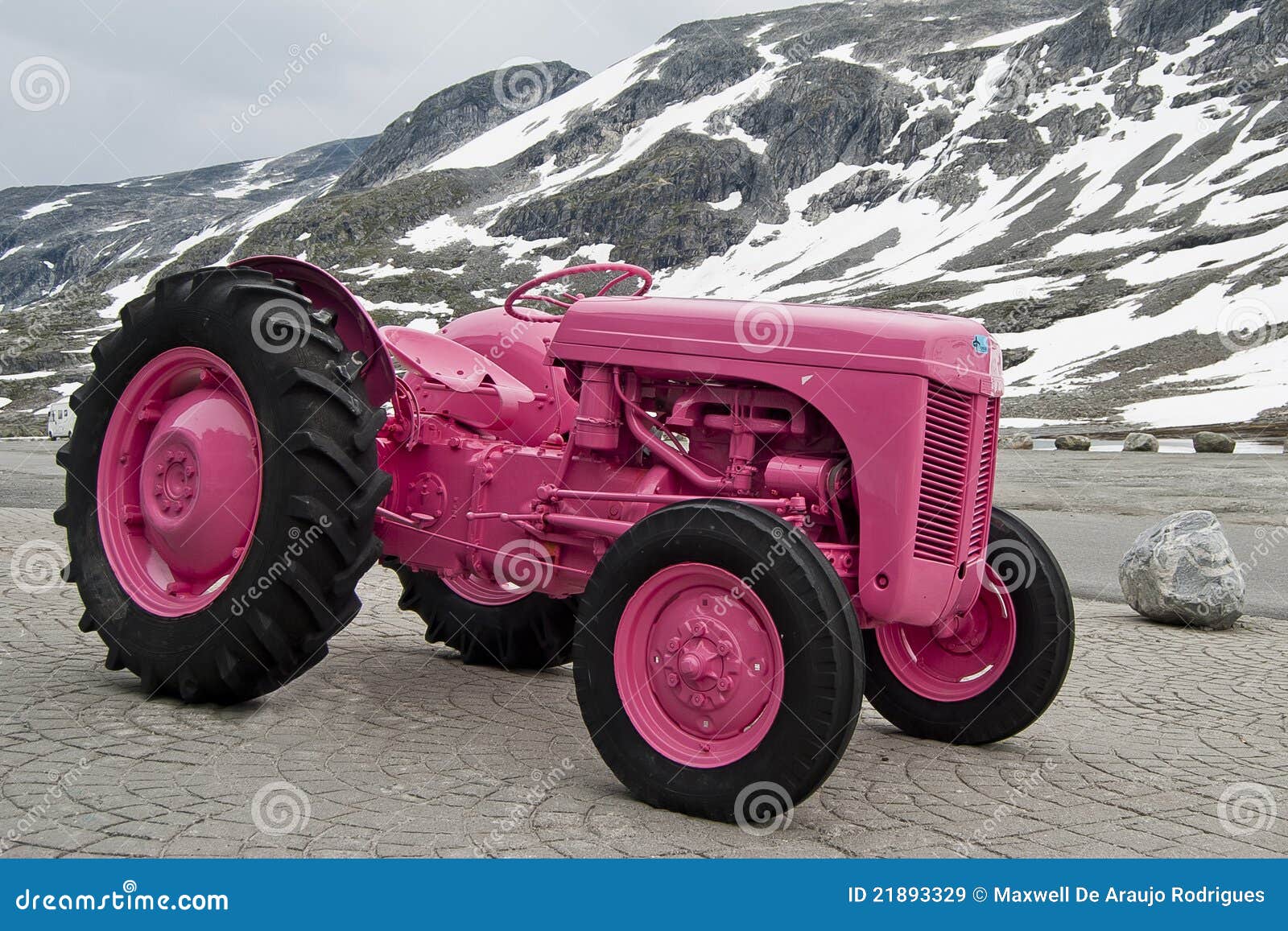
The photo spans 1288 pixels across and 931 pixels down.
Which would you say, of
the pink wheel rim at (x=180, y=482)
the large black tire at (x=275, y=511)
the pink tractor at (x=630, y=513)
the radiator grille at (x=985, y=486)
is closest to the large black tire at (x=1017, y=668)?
the pink tractor at (x=630, y=513)

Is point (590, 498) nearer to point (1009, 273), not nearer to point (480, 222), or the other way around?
point (1009, 273)

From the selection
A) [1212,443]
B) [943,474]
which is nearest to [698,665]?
[943,474]

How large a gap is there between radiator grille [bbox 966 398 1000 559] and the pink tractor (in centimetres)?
1

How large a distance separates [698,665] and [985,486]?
4.28 feet

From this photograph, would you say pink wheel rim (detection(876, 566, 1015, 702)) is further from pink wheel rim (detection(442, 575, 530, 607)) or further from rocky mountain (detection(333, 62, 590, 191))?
rocky mountain (detection(333, 62, 590, 191))

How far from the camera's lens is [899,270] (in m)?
98.2

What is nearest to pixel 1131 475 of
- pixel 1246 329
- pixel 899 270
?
pixel 1246 329

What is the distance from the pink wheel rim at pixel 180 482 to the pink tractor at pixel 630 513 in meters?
0.01

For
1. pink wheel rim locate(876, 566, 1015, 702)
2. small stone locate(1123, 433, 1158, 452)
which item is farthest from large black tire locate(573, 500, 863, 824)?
small stone locate(1123, 433, 1158, 452)

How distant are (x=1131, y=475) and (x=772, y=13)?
613 feet

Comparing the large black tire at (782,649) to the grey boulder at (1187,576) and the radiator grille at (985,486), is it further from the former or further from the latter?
the grey boulder at (1187,576)

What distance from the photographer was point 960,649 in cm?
462

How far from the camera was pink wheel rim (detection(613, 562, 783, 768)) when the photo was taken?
11.5 ft

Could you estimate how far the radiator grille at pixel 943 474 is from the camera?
12.4 feet
